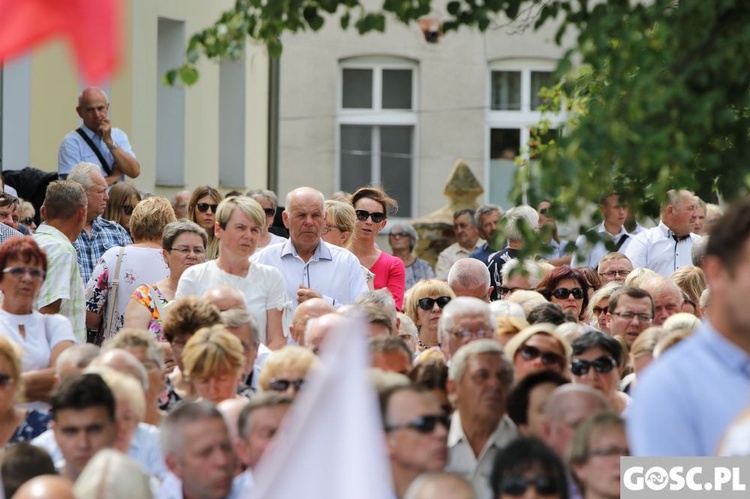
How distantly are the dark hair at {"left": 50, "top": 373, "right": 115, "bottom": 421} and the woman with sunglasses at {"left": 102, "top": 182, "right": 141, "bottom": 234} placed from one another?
548 cm

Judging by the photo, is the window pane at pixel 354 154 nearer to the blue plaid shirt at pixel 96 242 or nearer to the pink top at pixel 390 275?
the pink top at pixel 390 275

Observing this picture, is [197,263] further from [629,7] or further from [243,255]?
[629,7]

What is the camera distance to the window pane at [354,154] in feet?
92.9

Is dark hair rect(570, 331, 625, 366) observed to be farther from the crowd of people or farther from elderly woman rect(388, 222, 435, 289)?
elderly woman rect(388, 222, 435, 289)

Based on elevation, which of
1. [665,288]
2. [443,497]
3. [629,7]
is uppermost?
[629,7]

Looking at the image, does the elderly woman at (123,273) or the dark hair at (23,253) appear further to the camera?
the elderly woman at (123,273)

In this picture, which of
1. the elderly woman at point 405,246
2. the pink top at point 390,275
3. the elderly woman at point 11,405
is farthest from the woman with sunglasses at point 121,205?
the elderly woman at point 11,405

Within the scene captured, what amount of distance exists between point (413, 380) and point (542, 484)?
188 centimetres

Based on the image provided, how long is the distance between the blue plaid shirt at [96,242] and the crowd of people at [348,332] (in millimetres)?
18

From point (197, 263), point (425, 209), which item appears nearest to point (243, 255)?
point (197, 263)

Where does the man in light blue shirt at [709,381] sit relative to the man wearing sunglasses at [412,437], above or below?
above

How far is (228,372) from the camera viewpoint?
7.30m

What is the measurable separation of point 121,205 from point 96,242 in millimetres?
1182

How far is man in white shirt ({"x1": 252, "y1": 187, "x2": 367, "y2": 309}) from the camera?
10.1 metres
